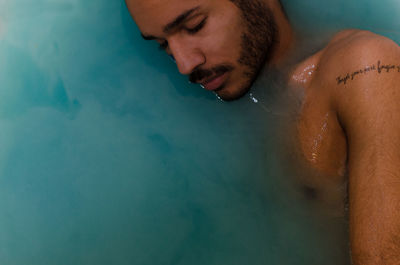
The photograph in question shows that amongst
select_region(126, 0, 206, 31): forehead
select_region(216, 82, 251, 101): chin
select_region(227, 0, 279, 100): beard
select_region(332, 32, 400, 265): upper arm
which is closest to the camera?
select_region(332, 32, 400, 265): upper arm

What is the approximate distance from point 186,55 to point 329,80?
36 centimetres

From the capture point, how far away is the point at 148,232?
1065 mm

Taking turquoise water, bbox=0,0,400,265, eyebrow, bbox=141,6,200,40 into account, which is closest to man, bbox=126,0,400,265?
eyebrow, bbox=141,6,200,40

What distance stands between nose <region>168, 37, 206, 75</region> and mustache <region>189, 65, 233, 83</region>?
35 millimetres

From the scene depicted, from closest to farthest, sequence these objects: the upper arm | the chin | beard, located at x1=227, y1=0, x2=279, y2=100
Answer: the upper arm → beard, located at x1=227, y1=0, x2=279, y2=100 → the chin

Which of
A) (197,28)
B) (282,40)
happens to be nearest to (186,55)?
(197,28)

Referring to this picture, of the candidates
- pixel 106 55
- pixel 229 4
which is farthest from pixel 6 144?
pixel 229 4

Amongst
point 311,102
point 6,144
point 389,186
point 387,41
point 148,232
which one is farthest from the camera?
point 6,144

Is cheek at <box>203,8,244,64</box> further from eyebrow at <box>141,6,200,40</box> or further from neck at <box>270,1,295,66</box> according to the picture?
neck at <box>270,1,295,66</box>

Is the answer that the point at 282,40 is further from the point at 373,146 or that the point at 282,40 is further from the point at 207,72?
the point at 373,146

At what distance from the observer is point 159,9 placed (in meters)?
0.85

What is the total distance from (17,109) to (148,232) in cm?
61

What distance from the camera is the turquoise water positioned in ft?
3.36

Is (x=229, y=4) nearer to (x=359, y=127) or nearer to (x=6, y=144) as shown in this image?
(x=359, y=127)
